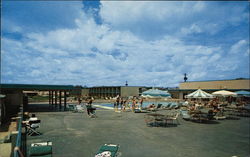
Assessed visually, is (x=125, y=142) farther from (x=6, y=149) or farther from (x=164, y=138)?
(x=6, y=149)

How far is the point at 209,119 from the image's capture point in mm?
14484

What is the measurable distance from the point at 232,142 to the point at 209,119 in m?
6.67

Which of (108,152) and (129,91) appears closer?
(108,152)

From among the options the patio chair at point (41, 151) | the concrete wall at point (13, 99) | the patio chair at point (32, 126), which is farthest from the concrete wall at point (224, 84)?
the patio chair at point (41, 151)

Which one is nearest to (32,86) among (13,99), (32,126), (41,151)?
(13,99)

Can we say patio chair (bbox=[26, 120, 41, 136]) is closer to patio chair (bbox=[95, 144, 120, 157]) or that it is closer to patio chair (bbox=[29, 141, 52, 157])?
patio chair (bbox=[29, 141, 52, 157])

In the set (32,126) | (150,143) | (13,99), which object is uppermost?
(13,99)

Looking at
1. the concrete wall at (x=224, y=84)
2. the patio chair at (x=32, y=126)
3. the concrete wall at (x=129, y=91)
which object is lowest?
the patio chair at (x=32, y=126)

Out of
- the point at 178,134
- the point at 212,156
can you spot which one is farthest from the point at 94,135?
the point at 212,156

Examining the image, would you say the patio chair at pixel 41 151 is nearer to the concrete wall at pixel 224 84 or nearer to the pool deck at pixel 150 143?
the pool deck at pixel 150 143

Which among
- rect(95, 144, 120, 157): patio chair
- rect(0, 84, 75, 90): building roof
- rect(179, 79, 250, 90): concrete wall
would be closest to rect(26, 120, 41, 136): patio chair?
rect(95, 144, 120, 157): patio chair

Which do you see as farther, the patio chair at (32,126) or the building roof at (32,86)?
the building roof at (32,86)

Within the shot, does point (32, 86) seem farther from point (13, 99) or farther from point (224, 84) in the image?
point (224, 84)

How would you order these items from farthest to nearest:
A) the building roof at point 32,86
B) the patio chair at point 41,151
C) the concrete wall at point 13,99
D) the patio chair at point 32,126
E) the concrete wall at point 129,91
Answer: the concrete wall at point 129,91 → the concrete wall at point 13,99 → the building roof at point 32,86 → the patio chair at point 32,126 → the patio chair at point 41,151
